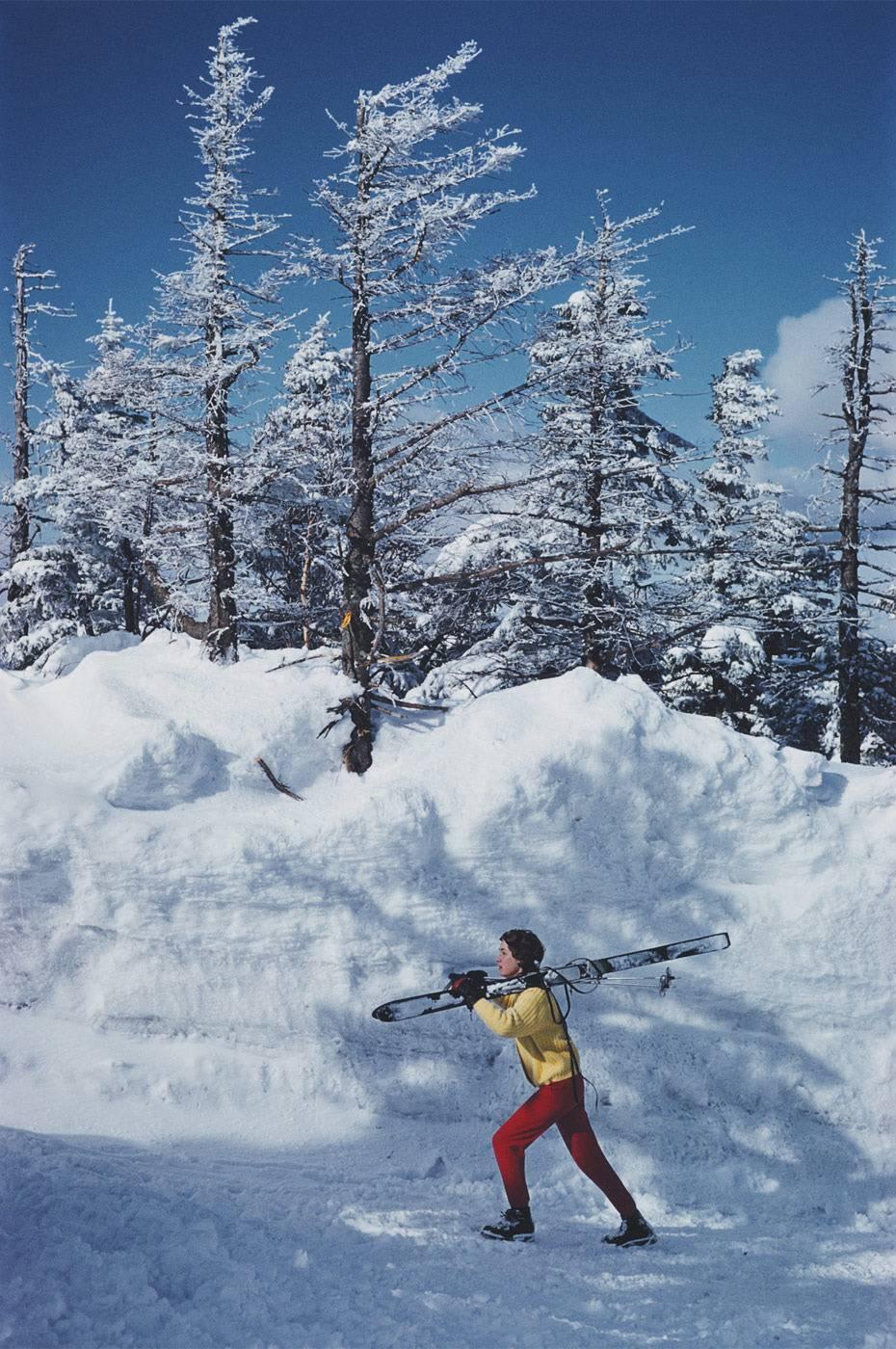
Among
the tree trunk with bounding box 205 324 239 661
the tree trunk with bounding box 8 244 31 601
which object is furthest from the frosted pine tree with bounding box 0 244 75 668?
the tree trunk with bounding box 205 324 239 661

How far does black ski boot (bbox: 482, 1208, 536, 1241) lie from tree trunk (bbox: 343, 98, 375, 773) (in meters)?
5.17

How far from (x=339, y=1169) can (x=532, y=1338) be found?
228cm

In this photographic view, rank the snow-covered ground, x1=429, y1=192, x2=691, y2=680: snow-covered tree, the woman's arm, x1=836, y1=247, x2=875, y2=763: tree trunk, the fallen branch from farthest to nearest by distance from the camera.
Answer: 1. x1=836, y1=247, x2=875, y2=763: tree trunk
2. x1=429, y1=192, x2=691, y2=680: snow-covered tree
3. the fallen branch
4. the snow-covered ground
5. the woman's arm

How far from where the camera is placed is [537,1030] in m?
5.34

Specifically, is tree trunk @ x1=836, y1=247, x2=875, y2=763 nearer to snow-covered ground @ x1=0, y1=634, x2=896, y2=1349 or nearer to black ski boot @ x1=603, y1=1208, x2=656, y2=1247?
snow-covered ground @ x1=0, y1=634, x2=896, y2=1349

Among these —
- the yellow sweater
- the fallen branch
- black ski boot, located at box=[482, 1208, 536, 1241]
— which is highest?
the fallen branch

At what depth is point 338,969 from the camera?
7.37 m

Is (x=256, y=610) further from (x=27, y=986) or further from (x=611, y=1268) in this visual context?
(x=611, y=1268)

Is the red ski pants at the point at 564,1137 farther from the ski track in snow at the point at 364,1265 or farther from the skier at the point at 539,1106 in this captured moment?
the ski track in snow at the point at 364,1265

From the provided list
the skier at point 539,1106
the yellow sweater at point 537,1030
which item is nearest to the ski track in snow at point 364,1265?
the skier at point 539,1106

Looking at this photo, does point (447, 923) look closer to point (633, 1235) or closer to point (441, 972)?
point (441, 972)

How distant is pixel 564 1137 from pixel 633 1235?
0.88 metres

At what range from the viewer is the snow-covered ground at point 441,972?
5754 millimetres

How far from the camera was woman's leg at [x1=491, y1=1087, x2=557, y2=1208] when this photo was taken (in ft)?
17.6
